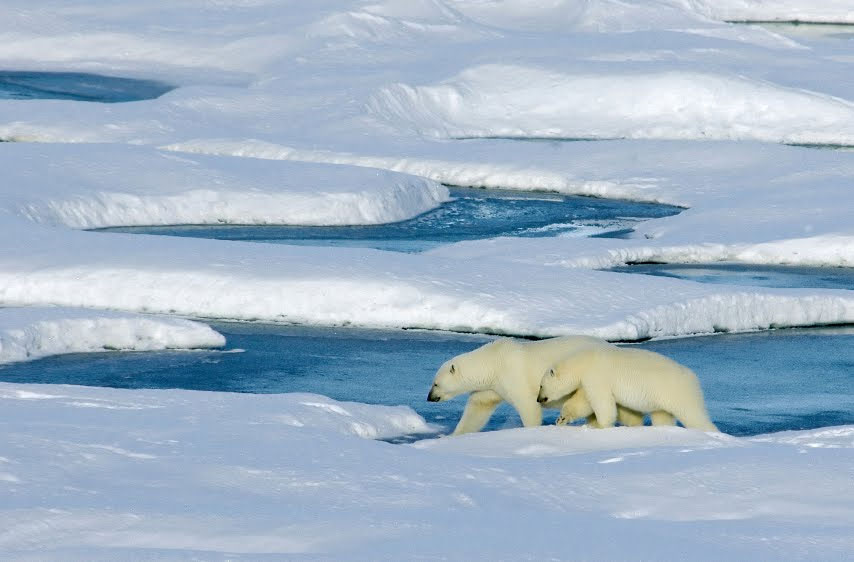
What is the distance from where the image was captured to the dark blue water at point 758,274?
36.6 ft

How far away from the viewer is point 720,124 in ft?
61.1

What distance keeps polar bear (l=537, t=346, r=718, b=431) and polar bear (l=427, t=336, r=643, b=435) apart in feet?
0.76

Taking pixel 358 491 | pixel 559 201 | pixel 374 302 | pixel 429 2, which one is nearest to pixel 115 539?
pixel 358 491

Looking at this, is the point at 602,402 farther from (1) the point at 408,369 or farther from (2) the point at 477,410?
(1) the point at 408,369

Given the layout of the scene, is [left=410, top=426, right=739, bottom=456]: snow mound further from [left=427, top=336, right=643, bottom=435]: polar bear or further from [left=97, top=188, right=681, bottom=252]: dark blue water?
[left=97, top=188, right=681, bottom=252]: dark blue water

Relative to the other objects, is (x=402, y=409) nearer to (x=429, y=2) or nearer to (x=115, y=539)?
(x=115, y=539)

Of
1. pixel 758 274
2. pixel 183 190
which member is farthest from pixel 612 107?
pixel 758 274

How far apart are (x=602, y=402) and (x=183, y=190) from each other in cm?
770

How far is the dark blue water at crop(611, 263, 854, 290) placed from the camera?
439 inches

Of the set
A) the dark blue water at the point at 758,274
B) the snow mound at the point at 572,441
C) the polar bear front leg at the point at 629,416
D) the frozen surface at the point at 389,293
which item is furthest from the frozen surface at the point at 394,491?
the dark blue water at the point at 758,274

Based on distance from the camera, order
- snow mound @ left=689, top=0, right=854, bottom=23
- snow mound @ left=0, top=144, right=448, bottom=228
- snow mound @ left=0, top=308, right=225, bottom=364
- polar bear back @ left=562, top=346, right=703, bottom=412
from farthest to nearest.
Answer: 1. snow mound @ left=689, top=0, right=854, bottom=23
2. snow mound @ left=0, top=144, right=448, bottom=228
3. snow mound @ left=0, top=308, right=225, bottom=364
4. polar bear back @ left=562, top=346, right=703, bottom=412

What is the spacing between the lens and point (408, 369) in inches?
334

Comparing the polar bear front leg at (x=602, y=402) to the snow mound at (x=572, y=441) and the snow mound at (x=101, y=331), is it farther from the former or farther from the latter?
the snow mound at (x=101, y=331)

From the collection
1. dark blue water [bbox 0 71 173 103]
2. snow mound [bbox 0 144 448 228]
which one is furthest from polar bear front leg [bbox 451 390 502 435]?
dark blue water [bbox 0 71 173 103]
